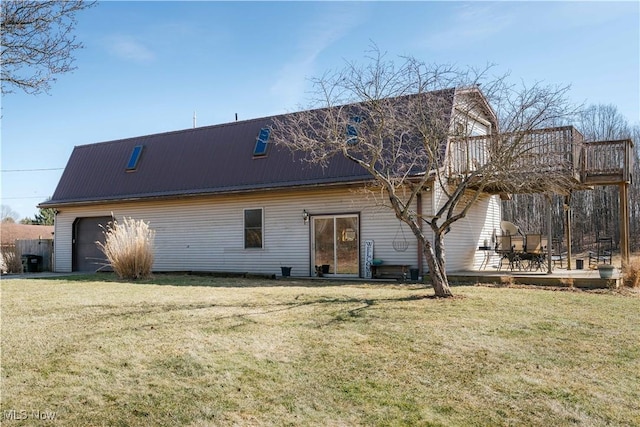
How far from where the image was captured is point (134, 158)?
720 inches

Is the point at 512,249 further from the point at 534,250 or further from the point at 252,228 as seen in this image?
the point at 252,228

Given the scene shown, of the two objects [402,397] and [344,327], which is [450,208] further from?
[402,397]

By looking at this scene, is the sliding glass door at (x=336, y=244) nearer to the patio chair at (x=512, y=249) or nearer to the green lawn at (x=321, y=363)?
the patio chair at (x=512, y=249)

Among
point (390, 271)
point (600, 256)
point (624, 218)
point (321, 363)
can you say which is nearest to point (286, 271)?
point (390, 271)

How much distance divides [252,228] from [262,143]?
8.55 ft

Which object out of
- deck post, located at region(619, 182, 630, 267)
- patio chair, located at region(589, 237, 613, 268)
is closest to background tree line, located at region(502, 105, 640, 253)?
patio chair, located at region(589, 237, 613, 268)

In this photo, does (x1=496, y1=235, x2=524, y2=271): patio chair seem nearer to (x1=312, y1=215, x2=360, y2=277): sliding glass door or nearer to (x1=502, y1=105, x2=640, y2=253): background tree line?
(x1=312, y1=215, x2=360, y2=277): sliding glass door

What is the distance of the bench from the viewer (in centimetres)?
1275

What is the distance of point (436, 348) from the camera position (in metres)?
5.77

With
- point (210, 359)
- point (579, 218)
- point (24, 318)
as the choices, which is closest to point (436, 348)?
point (210, 359)

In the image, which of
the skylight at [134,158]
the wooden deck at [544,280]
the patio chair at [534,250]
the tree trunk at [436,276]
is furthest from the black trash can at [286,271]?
the skylight at [134,158]

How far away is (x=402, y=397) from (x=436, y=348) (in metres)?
1.38

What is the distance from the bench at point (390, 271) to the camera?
12.8 metres

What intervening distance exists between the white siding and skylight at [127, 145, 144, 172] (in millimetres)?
1352
